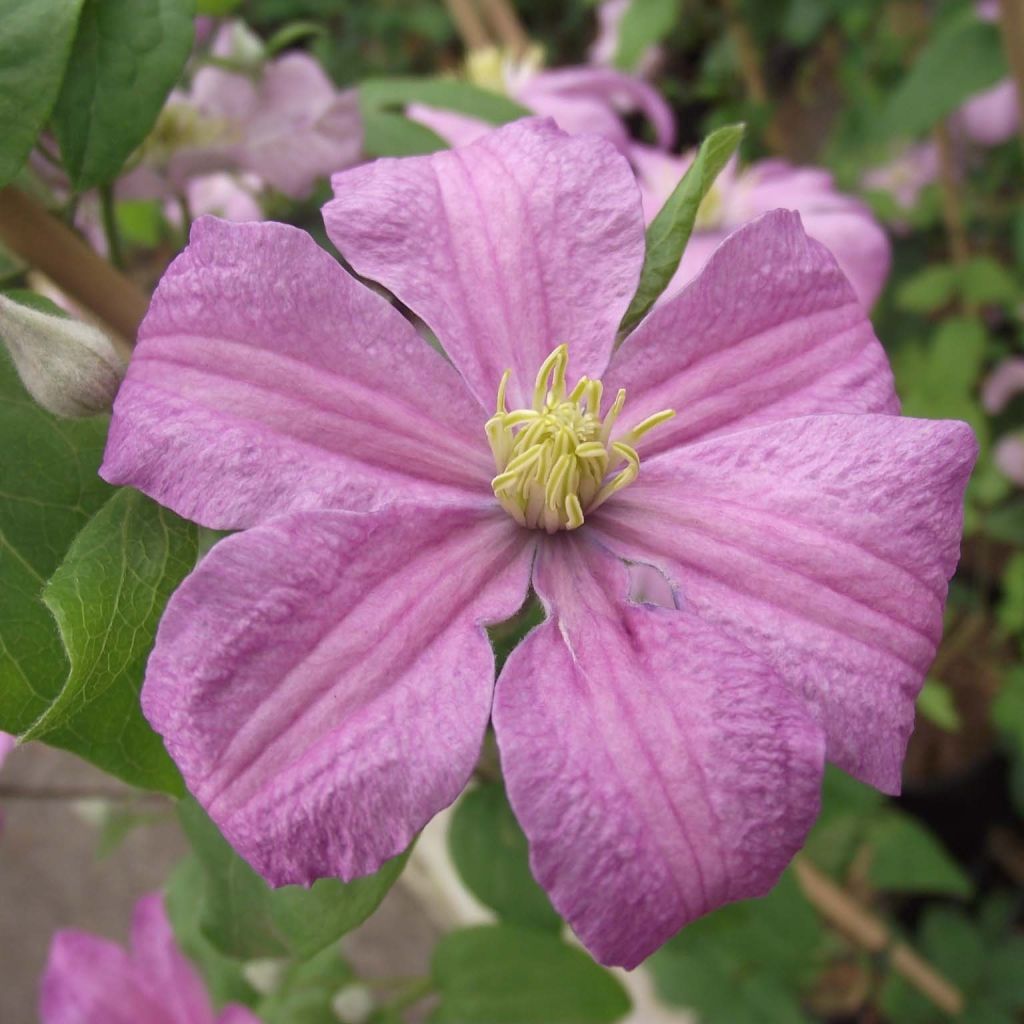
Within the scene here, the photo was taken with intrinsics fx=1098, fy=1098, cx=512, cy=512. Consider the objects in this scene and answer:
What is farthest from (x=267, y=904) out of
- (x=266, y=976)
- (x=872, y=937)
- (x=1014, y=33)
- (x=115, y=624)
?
(x=1014, y=33)

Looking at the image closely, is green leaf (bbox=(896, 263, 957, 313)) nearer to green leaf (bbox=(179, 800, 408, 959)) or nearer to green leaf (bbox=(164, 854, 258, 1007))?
green leaf (bbox=(164, 854, 258, 1007))

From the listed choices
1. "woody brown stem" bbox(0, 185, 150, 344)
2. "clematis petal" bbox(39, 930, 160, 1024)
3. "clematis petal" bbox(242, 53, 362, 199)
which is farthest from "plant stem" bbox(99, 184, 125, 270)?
"clematis petal" bbox(39, 930, 160, 1024)

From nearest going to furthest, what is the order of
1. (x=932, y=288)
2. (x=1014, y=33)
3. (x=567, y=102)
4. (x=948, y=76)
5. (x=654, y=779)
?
(x=654, y=779), (x=567, y=102), (x=1014, y=33), (x=948, y=76), (x=932, y=288)

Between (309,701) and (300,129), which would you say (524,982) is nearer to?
(309,701)

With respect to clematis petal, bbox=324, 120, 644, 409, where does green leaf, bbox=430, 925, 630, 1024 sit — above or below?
below

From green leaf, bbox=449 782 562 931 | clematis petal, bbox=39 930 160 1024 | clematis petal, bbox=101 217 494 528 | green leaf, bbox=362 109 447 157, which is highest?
clematis petal, bbox=101 217 494 528

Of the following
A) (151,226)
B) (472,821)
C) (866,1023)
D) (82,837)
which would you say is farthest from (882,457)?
(82,837)
